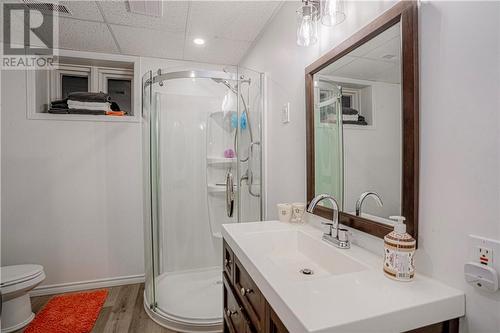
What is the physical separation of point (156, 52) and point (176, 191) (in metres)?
1.33

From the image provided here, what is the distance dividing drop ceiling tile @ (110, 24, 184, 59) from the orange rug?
224cm

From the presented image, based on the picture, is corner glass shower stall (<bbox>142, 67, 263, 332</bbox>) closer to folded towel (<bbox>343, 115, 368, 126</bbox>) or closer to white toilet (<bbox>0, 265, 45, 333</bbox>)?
white toilet (<bbox>0, 265, 45, 333</bbox>)

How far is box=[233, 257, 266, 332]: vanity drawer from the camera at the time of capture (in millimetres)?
857

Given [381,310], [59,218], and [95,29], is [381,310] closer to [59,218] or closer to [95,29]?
[95,29]

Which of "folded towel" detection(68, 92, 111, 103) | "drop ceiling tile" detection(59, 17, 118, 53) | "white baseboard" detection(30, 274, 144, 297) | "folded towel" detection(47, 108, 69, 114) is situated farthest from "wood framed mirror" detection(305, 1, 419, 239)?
"folded towel" detection(47, 108, 69, 114)

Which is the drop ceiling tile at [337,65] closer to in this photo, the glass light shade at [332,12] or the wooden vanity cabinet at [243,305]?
the glass light shade at [332,12]

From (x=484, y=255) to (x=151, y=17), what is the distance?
2183mm

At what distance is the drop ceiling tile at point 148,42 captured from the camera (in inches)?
80.6

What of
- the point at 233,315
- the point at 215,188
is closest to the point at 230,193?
the point at 215,188

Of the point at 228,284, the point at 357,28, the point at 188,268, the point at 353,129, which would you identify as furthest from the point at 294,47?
the point at 188,268

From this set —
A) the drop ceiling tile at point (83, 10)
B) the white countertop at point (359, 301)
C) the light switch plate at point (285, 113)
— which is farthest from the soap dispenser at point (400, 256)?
the drop ceiling tile at point (83, 10)

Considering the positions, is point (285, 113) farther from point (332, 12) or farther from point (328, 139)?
point (332, 12)

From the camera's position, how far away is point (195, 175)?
2469 mm

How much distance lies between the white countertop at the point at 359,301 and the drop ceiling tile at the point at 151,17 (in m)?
1.72
